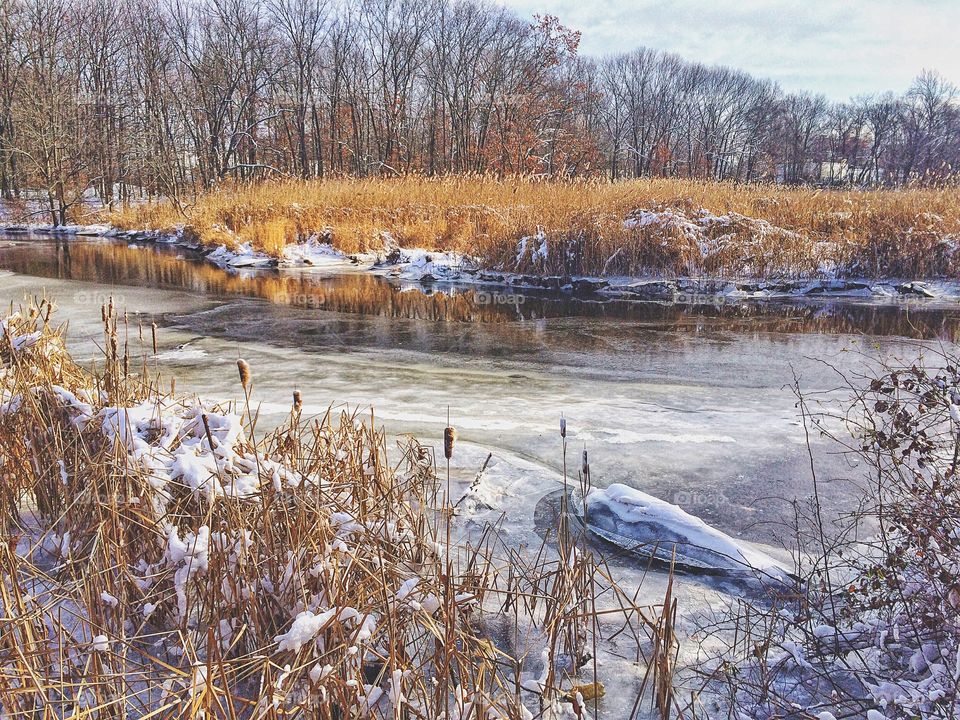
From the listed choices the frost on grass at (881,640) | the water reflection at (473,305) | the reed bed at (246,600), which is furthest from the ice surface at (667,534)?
the water reflection at (473,305)

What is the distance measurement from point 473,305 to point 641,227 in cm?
363

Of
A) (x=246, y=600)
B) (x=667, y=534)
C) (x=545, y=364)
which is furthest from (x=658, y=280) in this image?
(x=246, y=600)

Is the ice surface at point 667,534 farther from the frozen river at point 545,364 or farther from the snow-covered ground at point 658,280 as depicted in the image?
the snow-covered ground at point 658,280

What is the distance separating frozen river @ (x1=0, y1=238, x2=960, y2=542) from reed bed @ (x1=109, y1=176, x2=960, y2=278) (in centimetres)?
181

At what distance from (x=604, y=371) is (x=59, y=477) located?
15.1 ft

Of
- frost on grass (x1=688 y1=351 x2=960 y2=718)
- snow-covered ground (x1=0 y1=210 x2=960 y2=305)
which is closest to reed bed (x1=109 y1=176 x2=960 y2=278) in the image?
snow-covered ground (x1=0 y1=210 x2=960 y2=305)

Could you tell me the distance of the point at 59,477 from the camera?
2.61 m

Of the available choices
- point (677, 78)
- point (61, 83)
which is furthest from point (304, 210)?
point (677, 78)

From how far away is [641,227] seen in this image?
462 inches

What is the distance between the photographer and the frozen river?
3934mm

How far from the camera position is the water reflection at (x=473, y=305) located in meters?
8.80

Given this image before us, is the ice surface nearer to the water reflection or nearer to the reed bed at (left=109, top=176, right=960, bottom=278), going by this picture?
the water reflection

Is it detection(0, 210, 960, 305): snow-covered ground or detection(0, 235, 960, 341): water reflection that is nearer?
detection(0, 235, 960, 341): water reflection

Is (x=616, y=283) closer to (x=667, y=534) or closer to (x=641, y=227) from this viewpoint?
(x=641, y=227)
